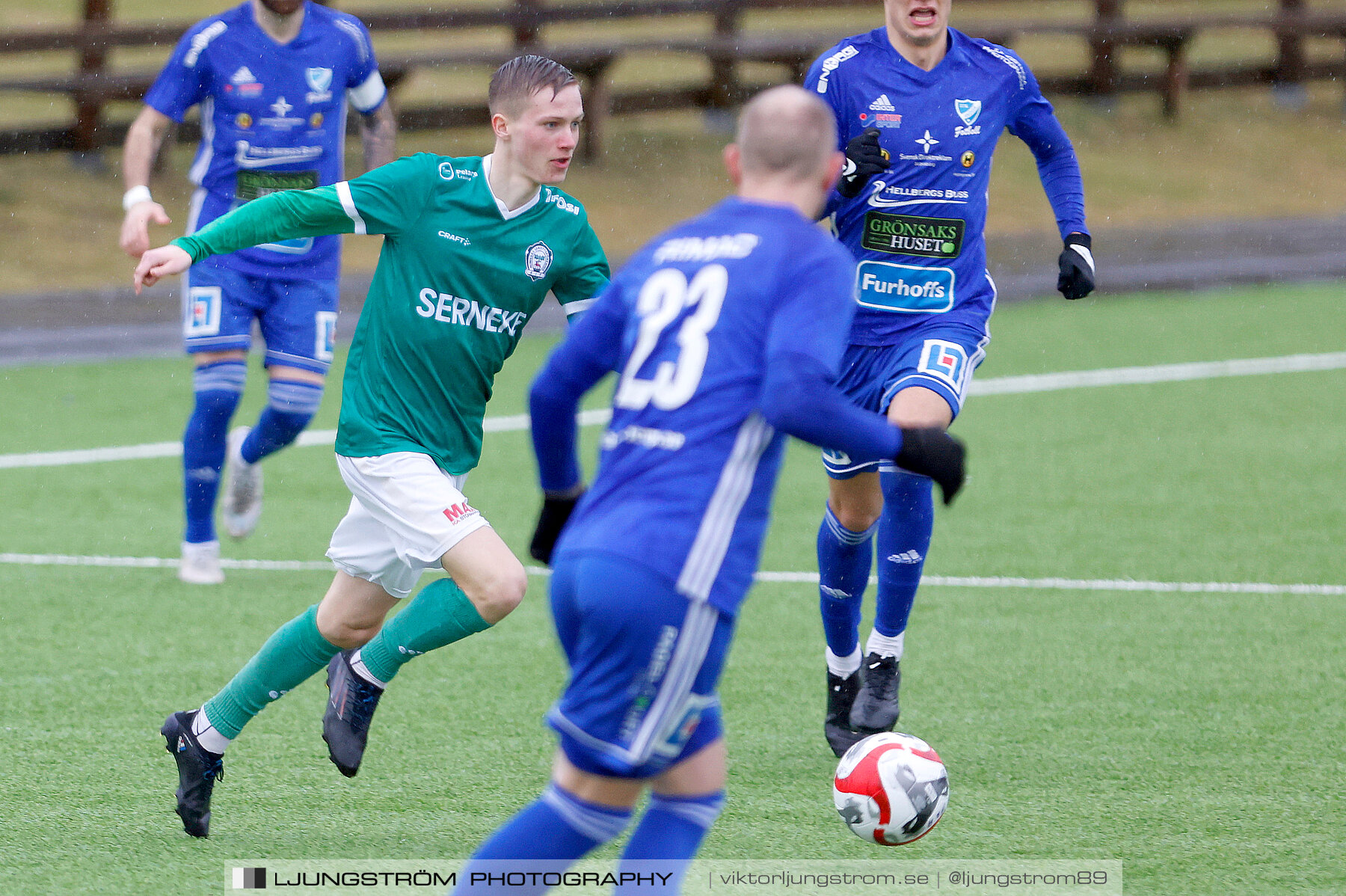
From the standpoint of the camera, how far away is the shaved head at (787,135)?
2.93 metres

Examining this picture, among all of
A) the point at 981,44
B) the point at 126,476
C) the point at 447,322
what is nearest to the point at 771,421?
the point at 447,322

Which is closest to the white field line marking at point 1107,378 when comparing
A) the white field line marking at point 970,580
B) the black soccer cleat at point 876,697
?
the white field line marking at point 970,580

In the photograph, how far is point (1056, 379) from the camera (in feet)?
35.2

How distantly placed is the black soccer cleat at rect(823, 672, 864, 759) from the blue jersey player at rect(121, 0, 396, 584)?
2.70 m

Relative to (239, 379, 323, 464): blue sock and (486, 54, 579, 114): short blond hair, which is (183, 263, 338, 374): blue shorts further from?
(486, 54, 579, 114): short blond hair

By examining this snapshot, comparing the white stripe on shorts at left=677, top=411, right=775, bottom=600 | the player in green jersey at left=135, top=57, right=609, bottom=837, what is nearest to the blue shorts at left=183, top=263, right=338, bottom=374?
the player in green jersey at left=135, top=57, right=609, bottom=837

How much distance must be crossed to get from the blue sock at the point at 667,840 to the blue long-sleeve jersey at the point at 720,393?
40 cm

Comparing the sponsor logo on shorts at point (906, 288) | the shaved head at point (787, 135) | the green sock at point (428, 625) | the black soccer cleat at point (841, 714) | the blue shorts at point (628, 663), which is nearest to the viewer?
the blue shorts at point (628, 663)

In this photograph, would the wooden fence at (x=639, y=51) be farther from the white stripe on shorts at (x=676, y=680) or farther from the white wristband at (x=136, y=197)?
the white stripe on shorts at (x=676, y=680)

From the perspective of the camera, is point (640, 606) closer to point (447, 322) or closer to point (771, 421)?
point (771, 421)

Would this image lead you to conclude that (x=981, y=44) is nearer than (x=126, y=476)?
Yes

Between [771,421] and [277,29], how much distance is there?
4.67 metres

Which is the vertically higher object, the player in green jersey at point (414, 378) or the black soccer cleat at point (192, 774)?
the player in green jersey at point (414, 378)

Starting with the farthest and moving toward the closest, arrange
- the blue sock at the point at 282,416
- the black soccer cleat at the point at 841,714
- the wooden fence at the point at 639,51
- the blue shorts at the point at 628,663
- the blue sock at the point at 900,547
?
1. the wooden fence at the point at 639,51
2. the blue sock at the point at 282,416
3. the blue sock at the point at 900,547
4. the black soccer cleat at the point at 841,714
5. the blue shorts at the point at 628,663
